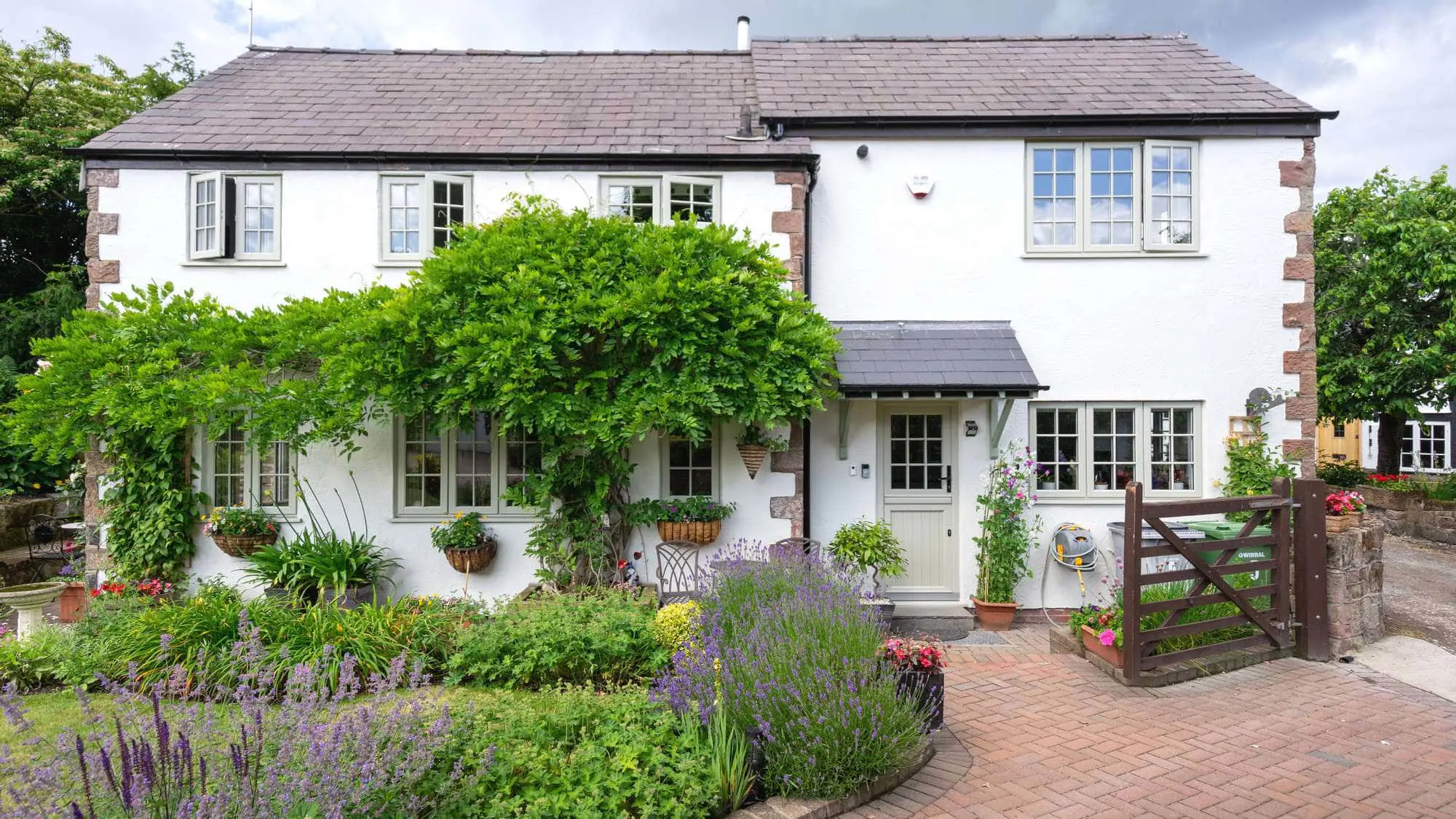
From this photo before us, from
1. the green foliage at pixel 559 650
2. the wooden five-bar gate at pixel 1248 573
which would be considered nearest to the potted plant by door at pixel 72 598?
the green foliage at pixel 559 650

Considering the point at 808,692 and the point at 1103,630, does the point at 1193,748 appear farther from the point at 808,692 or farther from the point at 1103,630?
the point at 808,692

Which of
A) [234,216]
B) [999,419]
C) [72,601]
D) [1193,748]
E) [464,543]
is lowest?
[1193,748]

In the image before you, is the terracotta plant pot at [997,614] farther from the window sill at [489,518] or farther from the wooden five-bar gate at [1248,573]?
the window sill at [489,518]

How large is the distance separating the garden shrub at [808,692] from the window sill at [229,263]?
21.1 ft

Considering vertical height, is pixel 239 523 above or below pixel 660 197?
below

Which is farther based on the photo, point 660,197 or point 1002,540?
point 660,197

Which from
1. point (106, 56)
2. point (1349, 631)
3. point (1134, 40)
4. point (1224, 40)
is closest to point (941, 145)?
point (1134, 40)

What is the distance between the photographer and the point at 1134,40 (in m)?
10.2

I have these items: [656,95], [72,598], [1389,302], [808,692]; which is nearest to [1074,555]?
[808,692]

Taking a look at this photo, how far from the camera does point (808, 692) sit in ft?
12.5

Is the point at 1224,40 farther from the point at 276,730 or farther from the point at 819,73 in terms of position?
the point at 276,730

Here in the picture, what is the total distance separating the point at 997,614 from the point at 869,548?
1.59 meters

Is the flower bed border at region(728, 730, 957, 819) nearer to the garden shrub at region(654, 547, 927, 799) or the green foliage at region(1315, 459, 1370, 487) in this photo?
the garden shrub at region(654, 547, 927, 799)

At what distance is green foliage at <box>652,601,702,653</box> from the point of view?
5.57m
